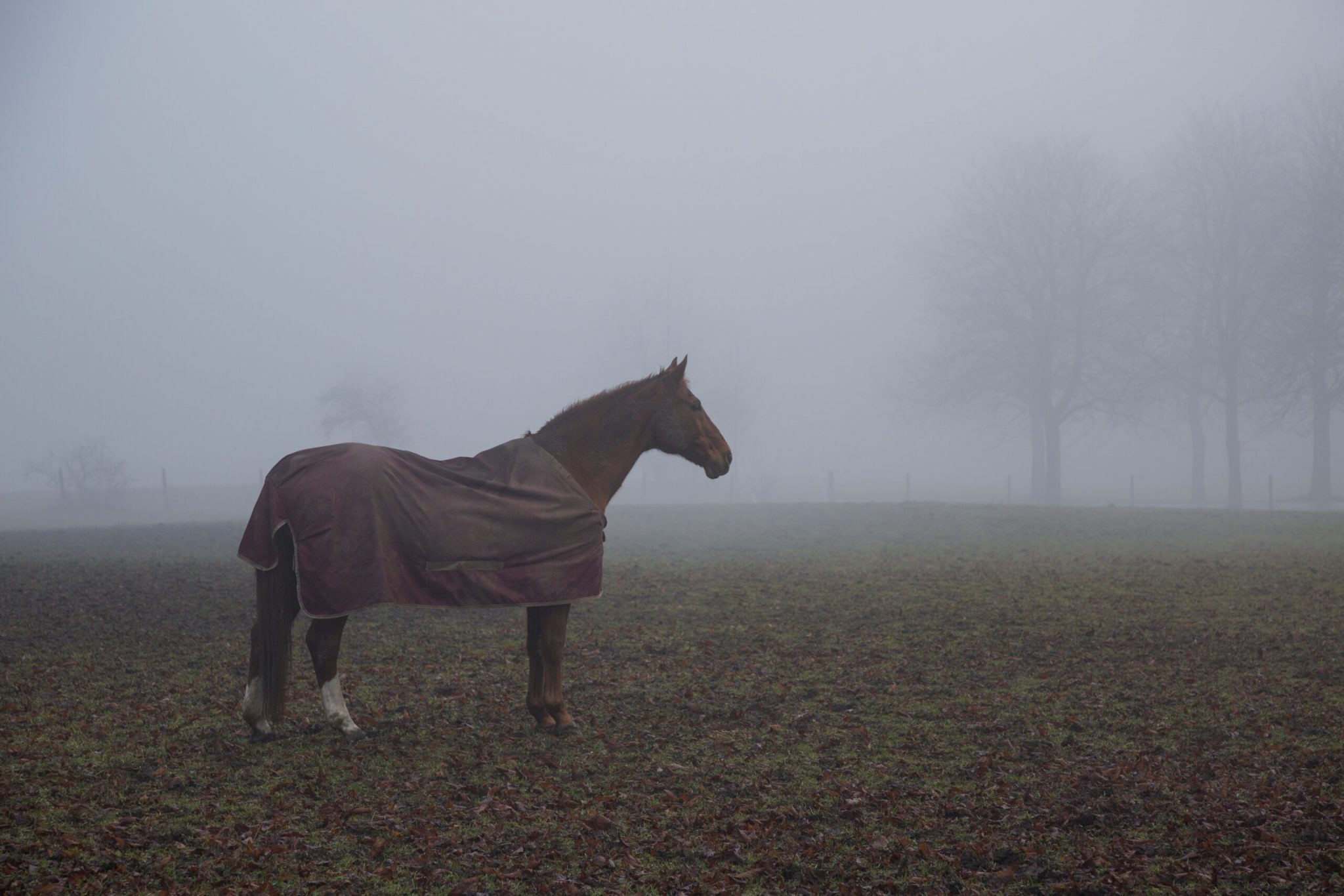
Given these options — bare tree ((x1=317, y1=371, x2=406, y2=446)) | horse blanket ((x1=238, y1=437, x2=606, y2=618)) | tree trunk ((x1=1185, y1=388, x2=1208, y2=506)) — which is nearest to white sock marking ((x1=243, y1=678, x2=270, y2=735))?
horse blanket ((x1=238, y1=437, x2=606, y2=618))

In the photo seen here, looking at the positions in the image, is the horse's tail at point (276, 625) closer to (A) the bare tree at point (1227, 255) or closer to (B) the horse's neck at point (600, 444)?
(B) the horse's neck at point (600, 444)

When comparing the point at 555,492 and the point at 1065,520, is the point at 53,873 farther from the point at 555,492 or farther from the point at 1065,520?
the point at 1065,520

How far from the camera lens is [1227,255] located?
30.8 meters

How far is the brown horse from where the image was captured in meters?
5.94

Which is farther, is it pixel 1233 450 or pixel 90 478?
pixel 90 478

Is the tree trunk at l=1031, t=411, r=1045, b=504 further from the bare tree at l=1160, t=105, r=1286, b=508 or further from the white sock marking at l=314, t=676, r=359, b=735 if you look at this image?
the white sock marking at l=314, t=676, r=359, b=735

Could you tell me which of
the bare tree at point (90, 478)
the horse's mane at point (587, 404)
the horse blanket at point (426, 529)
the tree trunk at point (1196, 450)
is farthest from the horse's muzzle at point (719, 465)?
the bare tree at point (90, 478)

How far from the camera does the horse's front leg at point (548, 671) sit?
633cm

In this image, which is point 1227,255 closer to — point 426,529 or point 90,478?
point 426,529

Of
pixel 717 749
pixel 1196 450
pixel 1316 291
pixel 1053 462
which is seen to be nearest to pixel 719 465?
pixel 717 749

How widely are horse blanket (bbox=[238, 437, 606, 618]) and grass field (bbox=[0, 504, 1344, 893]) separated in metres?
1.01

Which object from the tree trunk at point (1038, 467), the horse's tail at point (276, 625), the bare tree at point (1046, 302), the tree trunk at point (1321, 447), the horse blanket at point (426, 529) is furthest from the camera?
the tree trunk at point (1038, 467)

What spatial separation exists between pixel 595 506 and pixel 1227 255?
31.1 meters

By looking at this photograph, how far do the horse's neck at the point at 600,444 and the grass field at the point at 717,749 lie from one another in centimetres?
167
